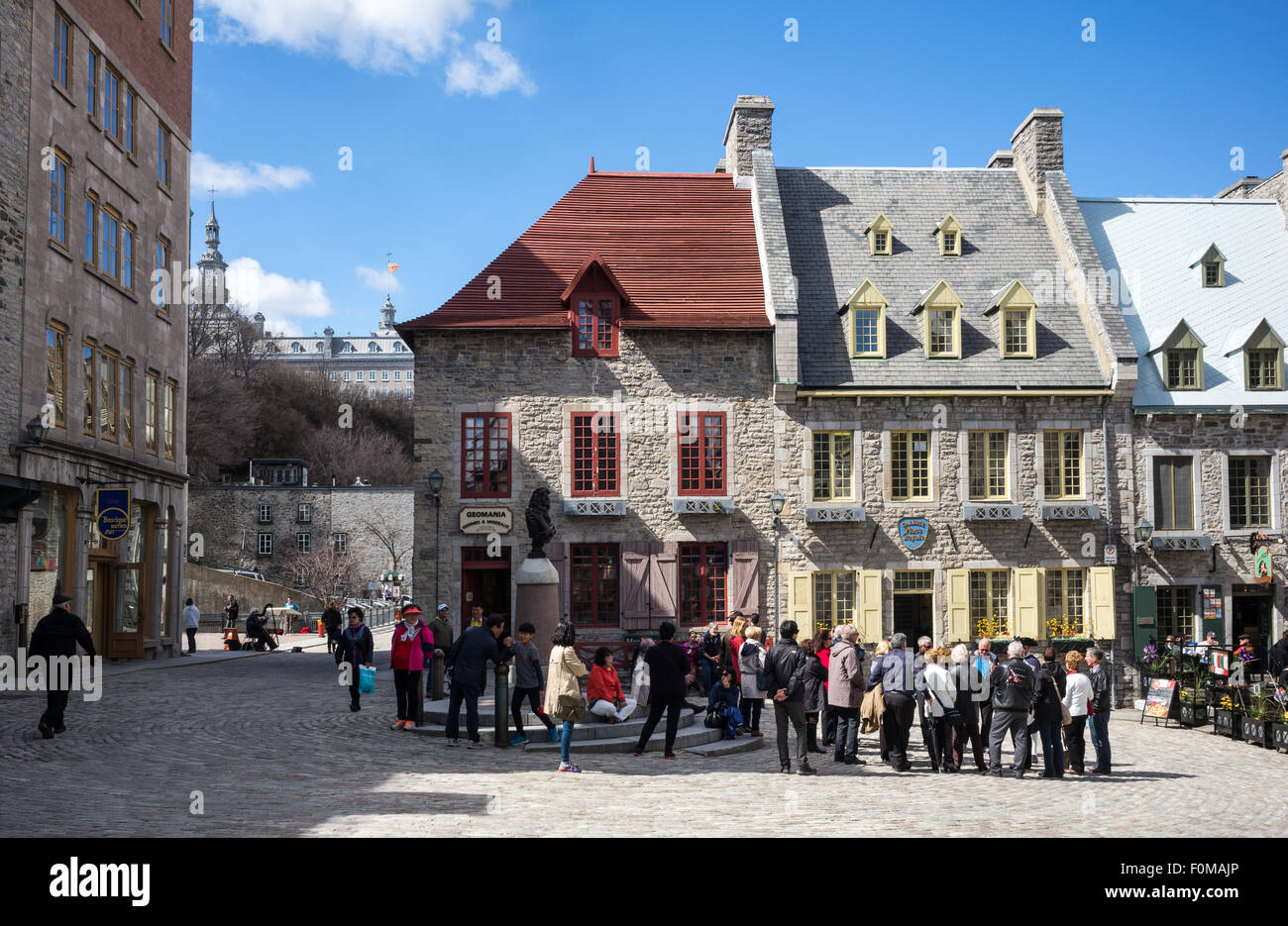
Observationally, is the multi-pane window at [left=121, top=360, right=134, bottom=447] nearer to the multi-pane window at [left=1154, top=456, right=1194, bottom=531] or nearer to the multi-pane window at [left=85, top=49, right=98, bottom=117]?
the multi-pane window at [left=85, top=49, right=98, bottom=117]

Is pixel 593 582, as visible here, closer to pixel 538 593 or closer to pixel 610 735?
pixel 538 593

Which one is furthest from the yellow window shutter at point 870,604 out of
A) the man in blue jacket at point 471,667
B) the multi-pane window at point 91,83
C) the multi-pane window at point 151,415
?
the multi-pane window at point 91,83

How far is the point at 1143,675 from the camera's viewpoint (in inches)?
993

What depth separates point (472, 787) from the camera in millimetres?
11797

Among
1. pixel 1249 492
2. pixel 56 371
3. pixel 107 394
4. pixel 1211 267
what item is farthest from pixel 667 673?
pixel 1211 267

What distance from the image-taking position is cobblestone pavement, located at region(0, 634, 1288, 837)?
9.87m

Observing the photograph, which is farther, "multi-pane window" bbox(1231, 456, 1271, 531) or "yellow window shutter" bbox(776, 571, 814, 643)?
"multi-pane window" bbox(1231, 456, 1271, 531)

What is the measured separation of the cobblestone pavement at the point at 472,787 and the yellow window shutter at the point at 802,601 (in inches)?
321

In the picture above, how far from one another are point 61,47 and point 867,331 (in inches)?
707

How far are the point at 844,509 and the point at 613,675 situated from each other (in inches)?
463

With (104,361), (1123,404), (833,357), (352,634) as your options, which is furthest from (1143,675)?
(104,361)

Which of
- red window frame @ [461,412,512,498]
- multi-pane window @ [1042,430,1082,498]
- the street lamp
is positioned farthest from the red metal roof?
multi-pane window @ [1042,430,1082,498]

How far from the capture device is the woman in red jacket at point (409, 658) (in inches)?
620

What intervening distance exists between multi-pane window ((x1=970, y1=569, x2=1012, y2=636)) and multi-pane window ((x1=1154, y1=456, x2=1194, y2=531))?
12.4ft
